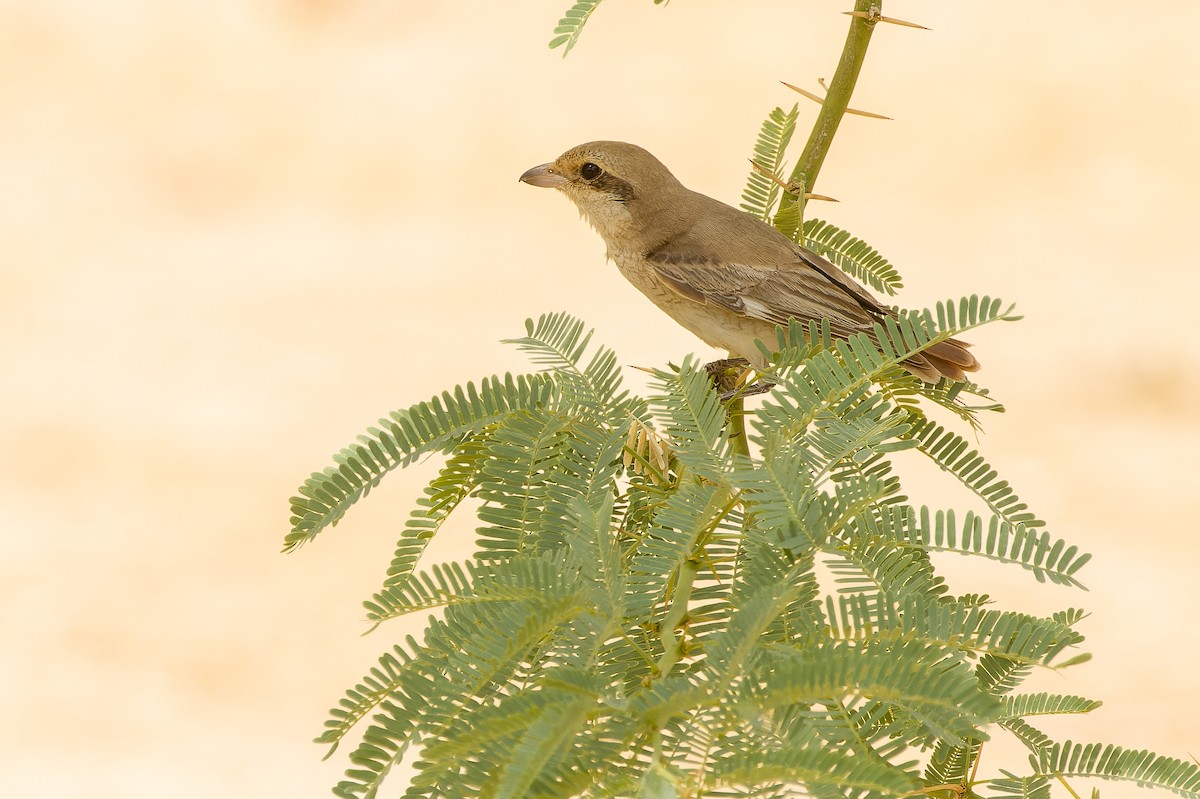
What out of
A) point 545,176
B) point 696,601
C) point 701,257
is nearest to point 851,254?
point 701,257

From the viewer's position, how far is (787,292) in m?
2.33

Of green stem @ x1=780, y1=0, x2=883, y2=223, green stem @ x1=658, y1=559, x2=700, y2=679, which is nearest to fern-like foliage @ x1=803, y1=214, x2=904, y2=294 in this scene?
green stem @ x1=780, y1=0, x2=883, y2=223

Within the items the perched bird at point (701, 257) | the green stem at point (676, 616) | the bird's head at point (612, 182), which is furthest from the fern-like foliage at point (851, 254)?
the green stem at point (676, 616)

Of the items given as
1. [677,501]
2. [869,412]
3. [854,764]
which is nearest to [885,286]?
[869,412]

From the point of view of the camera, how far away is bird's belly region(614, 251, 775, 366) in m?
2.46

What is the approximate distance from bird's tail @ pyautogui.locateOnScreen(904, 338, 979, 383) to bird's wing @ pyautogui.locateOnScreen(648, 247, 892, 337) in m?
0.30

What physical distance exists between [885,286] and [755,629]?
4.19 feet

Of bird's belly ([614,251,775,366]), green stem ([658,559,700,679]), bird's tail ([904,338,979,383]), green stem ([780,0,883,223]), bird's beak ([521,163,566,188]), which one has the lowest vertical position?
green stem ([658,559,700,679])

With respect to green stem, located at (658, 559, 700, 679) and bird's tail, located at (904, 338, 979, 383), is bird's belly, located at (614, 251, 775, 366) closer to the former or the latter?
bird's tail, located at (904, 338, 979, 383)

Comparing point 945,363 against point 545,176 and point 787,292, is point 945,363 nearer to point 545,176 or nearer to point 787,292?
point 787,292

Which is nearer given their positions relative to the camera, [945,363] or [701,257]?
[945,363]

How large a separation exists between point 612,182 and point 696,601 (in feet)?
4.46

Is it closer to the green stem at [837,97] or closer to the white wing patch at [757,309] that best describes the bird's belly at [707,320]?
the white wing patch at [757,309]

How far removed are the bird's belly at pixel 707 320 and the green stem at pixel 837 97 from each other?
2.03 ft
